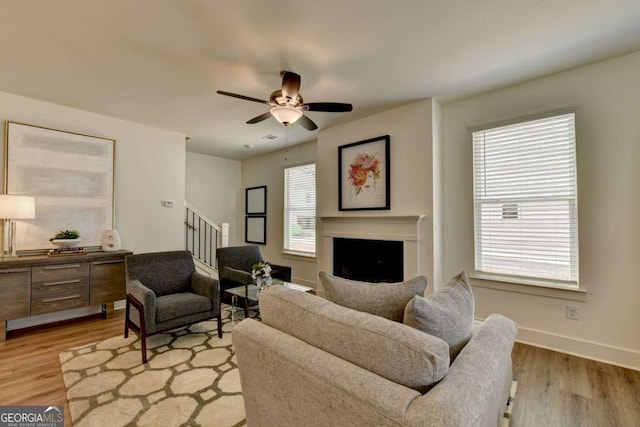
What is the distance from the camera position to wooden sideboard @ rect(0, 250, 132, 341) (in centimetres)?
297

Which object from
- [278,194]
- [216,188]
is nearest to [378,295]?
[278,194]

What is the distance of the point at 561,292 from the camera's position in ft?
9.21

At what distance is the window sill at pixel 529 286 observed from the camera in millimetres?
2750

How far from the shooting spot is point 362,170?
13.3ft

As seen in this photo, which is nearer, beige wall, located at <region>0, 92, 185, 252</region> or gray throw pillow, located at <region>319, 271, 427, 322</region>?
gray throw pillow, located at <region>319, 271, 427, 322</region>

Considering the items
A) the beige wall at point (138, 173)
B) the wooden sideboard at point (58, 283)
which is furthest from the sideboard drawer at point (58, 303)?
the beige wall at point (138, 173)

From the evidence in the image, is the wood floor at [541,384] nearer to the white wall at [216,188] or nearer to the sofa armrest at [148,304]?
the sofa armrest at [148,304]

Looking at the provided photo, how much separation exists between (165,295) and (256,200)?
3.44m

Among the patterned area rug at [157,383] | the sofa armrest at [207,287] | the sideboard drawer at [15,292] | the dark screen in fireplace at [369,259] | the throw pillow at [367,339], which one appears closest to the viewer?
the throw pillow at [367,339]

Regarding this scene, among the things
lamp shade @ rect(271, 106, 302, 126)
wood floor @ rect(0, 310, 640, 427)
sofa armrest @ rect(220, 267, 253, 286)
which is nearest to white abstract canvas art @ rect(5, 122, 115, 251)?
wood floor @ rect(0, 310, 640, 427)

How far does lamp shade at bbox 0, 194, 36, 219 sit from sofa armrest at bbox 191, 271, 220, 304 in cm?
180

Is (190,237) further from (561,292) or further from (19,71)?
(561,292)

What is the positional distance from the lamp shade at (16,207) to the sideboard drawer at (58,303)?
89cm

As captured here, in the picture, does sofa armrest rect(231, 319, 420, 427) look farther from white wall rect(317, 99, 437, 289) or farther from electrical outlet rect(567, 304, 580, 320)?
Answer: electrical outlet rect(567, 304, 580, 320)
